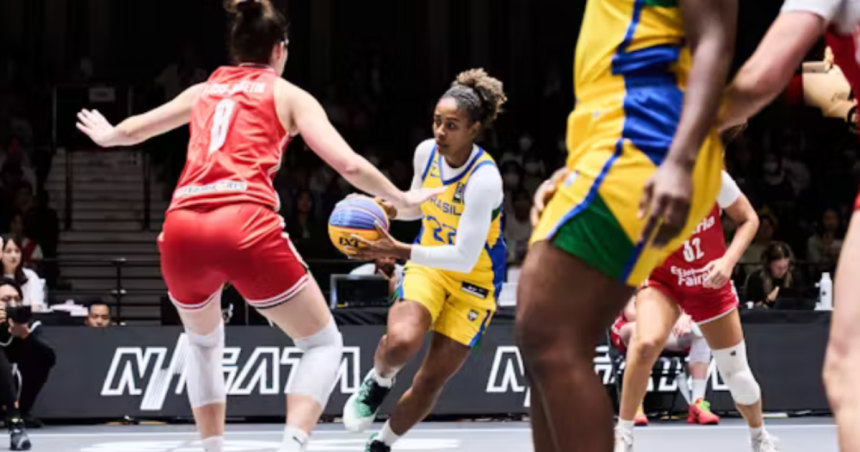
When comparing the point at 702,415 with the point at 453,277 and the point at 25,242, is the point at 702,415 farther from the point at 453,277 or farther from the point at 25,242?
the point at 25,242

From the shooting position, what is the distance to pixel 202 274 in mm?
4656

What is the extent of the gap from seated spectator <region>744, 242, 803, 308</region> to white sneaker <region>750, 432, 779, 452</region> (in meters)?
5.27

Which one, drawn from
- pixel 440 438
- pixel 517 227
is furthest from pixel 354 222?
pixel 517 227

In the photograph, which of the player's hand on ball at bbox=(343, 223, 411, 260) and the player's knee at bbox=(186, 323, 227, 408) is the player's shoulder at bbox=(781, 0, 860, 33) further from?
the player's knee at bbox=(186, 323, 227, 408)

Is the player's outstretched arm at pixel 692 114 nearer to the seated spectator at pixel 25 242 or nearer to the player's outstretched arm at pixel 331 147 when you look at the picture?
the player's outstretched arm at pixel 331 147

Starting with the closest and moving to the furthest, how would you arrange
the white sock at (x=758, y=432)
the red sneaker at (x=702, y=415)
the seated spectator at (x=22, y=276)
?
the white sock at (x=758, y=432) → the red sneaker at (x=702, y=415) → the seated spectator at (x=22, y=276)

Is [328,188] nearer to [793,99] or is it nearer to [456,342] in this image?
[456,342]

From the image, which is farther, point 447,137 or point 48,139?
point 48,139

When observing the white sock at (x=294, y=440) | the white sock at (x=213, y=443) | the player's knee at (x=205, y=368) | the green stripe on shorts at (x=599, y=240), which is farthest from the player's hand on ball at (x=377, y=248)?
the green stripe on shorts at (x=599, y=240)

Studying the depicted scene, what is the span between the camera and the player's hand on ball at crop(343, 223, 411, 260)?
4.97m

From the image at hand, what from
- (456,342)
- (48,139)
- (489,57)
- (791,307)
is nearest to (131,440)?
(456,342)

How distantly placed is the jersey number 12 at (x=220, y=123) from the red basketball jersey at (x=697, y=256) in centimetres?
240

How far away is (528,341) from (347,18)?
51.4ft

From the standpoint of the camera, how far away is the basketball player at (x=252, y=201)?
461 centimetres
